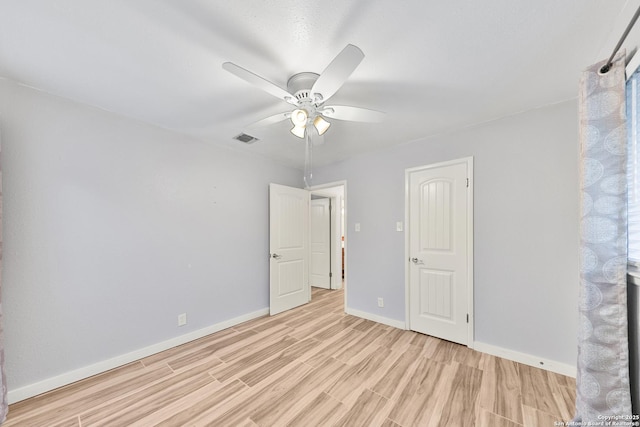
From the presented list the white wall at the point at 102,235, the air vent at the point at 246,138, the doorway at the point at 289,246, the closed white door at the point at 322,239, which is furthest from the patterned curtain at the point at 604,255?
the closed white door at the point at 322,239

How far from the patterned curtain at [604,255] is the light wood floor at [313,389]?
1.87 ft

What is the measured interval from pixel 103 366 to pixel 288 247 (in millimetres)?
2304

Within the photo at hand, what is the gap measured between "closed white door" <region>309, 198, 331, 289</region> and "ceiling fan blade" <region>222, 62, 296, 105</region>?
3.39 metres

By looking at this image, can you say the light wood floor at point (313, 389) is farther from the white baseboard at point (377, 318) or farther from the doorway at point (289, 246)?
the doorway at point (289, 246)

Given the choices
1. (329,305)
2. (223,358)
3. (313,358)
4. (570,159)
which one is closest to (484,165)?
(570,159)

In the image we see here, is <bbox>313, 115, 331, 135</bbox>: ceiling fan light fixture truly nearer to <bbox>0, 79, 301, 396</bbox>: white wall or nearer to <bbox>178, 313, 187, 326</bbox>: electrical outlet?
<bbox>0, 79, 301, 396</bbox>: white wall

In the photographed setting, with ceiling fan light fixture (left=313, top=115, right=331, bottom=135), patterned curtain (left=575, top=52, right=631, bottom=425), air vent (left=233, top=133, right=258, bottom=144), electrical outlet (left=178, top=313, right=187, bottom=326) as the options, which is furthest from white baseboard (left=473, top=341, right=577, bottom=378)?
air vent (left=233, top=133, right=258, bottom=144)

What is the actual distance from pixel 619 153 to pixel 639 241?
0.44 metres

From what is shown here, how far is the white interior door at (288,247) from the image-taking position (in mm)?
3521

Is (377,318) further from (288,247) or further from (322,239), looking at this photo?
(322,239)

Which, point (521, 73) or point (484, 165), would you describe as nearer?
point (521, 73)

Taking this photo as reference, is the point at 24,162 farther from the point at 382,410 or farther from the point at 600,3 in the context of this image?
the point at 600,3

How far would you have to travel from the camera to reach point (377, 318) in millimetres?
3205

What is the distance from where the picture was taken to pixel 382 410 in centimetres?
165
